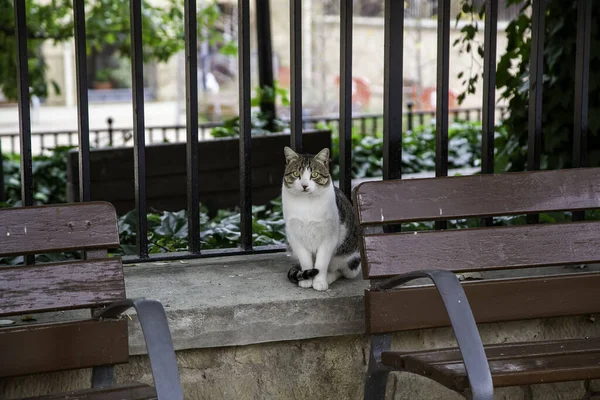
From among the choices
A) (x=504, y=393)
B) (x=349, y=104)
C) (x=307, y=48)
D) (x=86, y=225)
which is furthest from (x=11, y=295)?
(x=307, y=48)

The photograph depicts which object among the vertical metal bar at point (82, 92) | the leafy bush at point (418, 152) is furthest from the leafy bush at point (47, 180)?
the vertical metal bar at point (82, 92)

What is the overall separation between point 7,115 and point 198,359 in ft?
72.0

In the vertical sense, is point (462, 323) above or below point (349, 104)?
below

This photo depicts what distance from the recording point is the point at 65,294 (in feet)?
7.44

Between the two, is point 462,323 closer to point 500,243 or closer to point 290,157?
point 500,243

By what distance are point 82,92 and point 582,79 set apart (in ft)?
5.39

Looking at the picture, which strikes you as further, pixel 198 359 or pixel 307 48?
pixel 307 48

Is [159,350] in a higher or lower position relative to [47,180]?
higher

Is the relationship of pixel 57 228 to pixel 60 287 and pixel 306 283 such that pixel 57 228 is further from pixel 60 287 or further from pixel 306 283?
pixel 306 283

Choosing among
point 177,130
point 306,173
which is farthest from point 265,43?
point 306,173

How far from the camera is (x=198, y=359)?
256cm

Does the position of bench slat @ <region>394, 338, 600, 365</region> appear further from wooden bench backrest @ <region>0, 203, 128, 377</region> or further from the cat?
wooden bench backrest @ <region>0, 203, 128, 377</region>

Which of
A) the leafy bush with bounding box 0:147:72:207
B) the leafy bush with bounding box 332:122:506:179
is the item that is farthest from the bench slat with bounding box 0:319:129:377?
the leafy bush with bounding box 0:147:72:207

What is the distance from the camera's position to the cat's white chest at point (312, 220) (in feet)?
9.11
